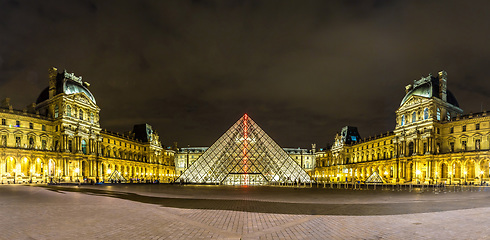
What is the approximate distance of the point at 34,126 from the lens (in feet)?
130

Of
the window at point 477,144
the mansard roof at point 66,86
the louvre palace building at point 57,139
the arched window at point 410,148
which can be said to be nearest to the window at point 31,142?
the louvre palace building at point 57,139

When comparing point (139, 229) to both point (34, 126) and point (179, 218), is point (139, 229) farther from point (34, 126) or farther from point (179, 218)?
point (34, 126)

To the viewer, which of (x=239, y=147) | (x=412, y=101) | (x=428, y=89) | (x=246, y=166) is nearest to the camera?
(x=246, y=166)

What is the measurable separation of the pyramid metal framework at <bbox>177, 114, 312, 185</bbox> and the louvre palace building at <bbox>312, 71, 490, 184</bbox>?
8507 mm

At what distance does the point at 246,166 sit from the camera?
1452 inches

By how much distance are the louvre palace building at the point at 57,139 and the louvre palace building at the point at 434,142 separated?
36613 millimetres

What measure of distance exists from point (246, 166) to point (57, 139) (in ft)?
86.4

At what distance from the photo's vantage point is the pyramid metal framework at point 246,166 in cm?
3669

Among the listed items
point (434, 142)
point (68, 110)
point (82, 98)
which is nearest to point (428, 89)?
point (434, 142)

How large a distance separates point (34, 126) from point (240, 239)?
4310cm

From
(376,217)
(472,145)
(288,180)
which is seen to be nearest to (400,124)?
(472,145)

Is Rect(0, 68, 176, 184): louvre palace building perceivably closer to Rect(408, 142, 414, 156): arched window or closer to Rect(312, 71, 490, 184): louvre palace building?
Rect(312, 71, 490, 184): louvre palace building

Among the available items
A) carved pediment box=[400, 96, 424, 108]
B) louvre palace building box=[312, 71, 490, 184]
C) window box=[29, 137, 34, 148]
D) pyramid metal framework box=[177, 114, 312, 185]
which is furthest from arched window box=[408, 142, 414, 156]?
window box=[29, 137, 34, 148]

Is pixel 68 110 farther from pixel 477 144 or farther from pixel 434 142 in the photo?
pixel 477 144
